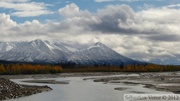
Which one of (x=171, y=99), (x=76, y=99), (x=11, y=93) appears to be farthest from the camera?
(x=11, y=93)

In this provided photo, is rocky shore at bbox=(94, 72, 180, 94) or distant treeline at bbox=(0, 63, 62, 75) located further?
distant treeline at bbox=(0, 63, 62, 75)

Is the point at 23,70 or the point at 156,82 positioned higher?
the point at 23,70

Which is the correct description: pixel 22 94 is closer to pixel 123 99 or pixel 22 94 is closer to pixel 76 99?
pixel 76 99

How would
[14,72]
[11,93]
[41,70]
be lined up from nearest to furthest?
1. [11,93]
2. [14,72]
3. [41,70]

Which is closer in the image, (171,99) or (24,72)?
(171,99)

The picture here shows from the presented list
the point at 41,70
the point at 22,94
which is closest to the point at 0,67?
the point at 41,70

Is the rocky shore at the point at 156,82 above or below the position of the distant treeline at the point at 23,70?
below

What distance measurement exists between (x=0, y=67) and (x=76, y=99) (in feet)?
400

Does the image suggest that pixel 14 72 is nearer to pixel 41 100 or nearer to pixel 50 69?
pixel 50 69

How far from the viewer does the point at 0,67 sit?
6437 inches

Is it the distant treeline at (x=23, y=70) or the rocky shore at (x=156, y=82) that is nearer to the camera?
the rocky shore at (x=156, y=82)

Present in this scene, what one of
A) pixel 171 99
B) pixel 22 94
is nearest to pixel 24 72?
pixel 22 94

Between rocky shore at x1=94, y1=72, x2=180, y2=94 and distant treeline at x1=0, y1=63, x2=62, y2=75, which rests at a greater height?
distant treeline at x1=0, y1=63, x2=62, y2=75

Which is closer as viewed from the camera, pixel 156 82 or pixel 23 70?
pixel 156 82
